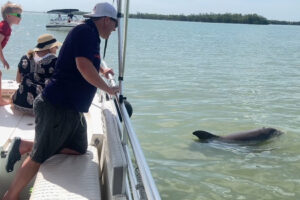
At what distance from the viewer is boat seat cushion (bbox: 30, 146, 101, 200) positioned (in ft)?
10.2

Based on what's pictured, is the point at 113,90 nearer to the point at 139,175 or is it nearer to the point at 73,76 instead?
the point at 73,76

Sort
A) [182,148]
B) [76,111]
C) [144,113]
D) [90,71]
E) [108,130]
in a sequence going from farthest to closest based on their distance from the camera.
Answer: [144,113]
[182,148]
[108,130]
[76,111]
[90,71]

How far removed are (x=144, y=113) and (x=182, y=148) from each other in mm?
2743

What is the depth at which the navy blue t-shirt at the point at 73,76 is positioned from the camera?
3328mm

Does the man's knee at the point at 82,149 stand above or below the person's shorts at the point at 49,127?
below

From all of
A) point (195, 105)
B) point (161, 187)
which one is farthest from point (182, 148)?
point (195, 105)

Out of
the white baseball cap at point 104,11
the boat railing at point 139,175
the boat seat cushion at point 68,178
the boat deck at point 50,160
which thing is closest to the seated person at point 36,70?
the boat deck at point 50,160

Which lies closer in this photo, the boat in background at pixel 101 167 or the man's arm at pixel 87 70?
the boat in background at pixel 101 167

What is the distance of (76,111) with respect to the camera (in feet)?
11.7

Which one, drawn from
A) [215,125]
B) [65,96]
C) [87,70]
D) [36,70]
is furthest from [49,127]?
[215,125]

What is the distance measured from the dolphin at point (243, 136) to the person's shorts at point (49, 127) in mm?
4662

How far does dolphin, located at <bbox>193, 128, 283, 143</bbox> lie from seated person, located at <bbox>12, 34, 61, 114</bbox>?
367cm

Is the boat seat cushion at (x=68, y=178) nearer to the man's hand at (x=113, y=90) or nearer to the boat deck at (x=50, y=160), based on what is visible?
the boat deck at (x=50, y=160)

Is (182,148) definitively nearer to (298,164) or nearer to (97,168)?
(298,164)
